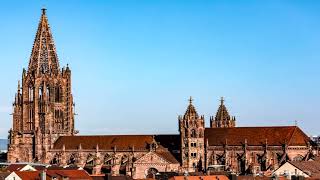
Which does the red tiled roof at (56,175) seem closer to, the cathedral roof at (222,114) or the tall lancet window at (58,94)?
the tall lancet window at (58,94)

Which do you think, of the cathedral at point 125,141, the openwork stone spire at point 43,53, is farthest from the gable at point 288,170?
the openwork stone spire at point 43,53

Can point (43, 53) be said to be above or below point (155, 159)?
above

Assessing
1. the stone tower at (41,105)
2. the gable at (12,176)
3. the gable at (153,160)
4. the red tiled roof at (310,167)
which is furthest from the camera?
the stone tower at (41,105)

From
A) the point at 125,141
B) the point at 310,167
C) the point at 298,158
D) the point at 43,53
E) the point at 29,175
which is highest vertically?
the point at 43,53

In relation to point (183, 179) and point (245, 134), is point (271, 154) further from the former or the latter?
point (183, 179)

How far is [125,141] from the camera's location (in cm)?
15925

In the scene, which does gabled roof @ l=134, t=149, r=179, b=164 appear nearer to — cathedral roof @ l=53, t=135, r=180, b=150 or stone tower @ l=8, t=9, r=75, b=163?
cathedral roof @ l=53, t=135, r=180, b=150

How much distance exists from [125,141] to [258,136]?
28.3m

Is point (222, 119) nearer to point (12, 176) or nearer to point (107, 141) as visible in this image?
point (107, 141)

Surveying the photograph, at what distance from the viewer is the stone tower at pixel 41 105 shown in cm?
16625

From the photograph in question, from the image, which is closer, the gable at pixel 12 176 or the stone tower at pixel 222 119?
the gable at pixel 12 176

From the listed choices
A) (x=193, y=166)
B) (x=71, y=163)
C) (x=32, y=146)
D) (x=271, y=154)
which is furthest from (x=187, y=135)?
(x=32, y=146)

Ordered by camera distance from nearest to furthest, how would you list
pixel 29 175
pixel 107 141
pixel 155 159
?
pixel 29 175 < pixel 155 159 < pixel 107 141

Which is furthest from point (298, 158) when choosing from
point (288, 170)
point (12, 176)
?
point (12, 176)
